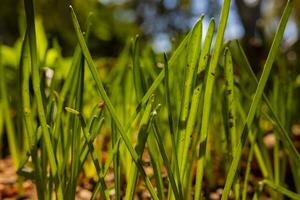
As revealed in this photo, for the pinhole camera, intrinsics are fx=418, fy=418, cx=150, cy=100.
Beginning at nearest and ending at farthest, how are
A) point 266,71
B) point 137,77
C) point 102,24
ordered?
point 266,71 → point 137,77 → point 102,24

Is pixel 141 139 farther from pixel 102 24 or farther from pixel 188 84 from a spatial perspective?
pixel 102 24

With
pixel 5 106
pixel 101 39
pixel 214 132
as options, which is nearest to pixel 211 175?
pixel 214 132

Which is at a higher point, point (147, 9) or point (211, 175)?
point (147, 9)

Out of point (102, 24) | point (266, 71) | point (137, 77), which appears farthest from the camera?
point (102, 24)

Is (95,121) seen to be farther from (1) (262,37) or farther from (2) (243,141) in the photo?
(1) (262,37)

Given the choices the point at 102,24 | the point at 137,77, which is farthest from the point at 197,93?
the point at 102,24

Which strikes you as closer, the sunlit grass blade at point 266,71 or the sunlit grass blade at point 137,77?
the sunlit grass blade at point 266,71

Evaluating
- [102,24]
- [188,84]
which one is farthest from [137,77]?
[102,24]

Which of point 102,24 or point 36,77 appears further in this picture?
point 102,24

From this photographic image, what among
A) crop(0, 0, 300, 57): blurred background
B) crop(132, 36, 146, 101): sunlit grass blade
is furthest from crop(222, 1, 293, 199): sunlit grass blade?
crop(0, 0, 300, 57): blurred background

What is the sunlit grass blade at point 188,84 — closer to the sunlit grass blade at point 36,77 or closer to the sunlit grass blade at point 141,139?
the sunlit grass blade at point 141,139

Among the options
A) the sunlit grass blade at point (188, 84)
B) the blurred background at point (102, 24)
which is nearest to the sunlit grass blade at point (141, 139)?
the sunlit grass blade at point (188, 84)
